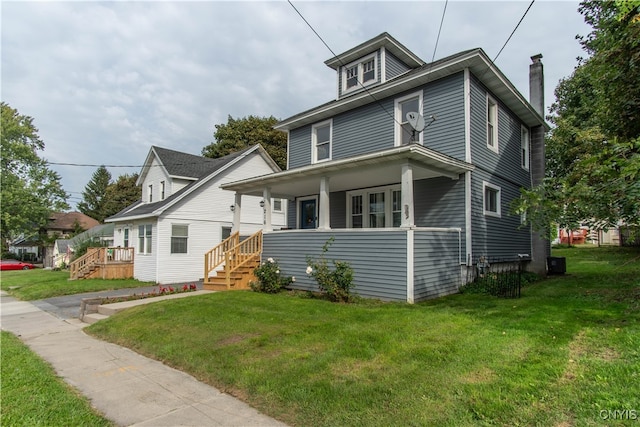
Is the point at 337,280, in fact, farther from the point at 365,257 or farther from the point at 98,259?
the point at 98,259

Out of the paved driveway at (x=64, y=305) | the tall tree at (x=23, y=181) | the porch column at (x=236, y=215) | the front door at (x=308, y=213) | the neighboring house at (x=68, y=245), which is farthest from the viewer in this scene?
the tall tree at (x=23, y=181)

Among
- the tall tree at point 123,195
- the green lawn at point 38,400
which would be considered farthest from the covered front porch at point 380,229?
the tall tree at point 123,195

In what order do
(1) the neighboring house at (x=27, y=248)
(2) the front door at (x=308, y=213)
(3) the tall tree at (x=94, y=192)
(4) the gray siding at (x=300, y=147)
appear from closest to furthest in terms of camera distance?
1. (2) the front door at (x=308, y=213)
2. (4) the gray siding at (x=300, y=147)
3. (1) the neighboring house at (x=27, y=248)
4. (3) the tall tree at (x=94, y=192)

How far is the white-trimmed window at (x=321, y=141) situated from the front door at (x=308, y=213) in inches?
69.5

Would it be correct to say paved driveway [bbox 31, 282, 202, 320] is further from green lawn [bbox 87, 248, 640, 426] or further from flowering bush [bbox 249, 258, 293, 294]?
flowering bush [bbox 249, 258, 293, 294]

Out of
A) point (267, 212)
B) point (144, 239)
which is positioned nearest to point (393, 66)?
point (267, 212)

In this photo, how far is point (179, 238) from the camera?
657 inches

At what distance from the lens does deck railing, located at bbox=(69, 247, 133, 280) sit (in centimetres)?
1798

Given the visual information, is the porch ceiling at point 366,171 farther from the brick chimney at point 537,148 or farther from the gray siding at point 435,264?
the brick chimney at point 537,148

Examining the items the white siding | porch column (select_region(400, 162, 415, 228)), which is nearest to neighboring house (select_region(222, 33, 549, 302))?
porch column (select_region(400, 162, 415, 228))

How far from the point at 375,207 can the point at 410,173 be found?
3.83 metres

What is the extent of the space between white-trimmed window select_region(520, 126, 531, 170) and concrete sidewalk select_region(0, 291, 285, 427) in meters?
13.5

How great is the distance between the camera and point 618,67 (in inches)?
320

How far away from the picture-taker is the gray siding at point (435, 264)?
7.75 m
